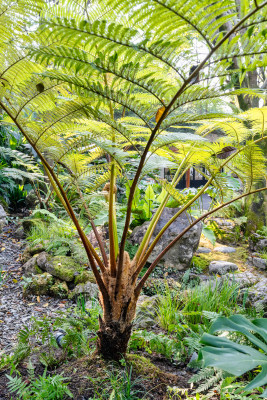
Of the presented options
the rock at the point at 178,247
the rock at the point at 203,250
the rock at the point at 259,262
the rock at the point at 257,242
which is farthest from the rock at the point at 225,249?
the rock at the point at 178,247

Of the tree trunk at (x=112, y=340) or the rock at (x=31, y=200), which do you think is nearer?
the tree trunk at (x=112, y=340)

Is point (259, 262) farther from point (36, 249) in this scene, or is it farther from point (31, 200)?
point (31, 200)

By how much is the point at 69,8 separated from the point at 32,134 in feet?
1.83

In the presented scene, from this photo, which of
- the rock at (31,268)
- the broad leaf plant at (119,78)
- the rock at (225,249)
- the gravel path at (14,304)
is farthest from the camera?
the rock at (225,249)

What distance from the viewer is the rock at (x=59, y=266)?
2.82 metres

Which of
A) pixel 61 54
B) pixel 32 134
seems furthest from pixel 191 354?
pixel 61 54

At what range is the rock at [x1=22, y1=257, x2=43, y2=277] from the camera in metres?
2.93

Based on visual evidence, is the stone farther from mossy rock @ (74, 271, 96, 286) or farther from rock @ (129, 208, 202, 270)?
mossy rock @ (74, 271, 96, 286)

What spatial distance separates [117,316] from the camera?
1322 millimetres

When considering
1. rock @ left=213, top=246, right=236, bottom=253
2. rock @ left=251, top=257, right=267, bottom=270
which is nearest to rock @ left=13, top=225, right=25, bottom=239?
rock @ left=213, top=246, right=236, bottom=253

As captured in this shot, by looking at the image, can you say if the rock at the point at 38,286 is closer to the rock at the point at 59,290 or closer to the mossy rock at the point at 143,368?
the rock at the point at 59,290

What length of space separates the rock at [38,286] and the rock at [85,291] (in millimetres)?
247

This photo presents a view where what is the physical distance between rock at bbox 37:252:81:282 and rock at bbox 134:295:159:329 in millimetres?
755

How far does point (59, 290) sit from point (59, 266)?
266 millimetres
